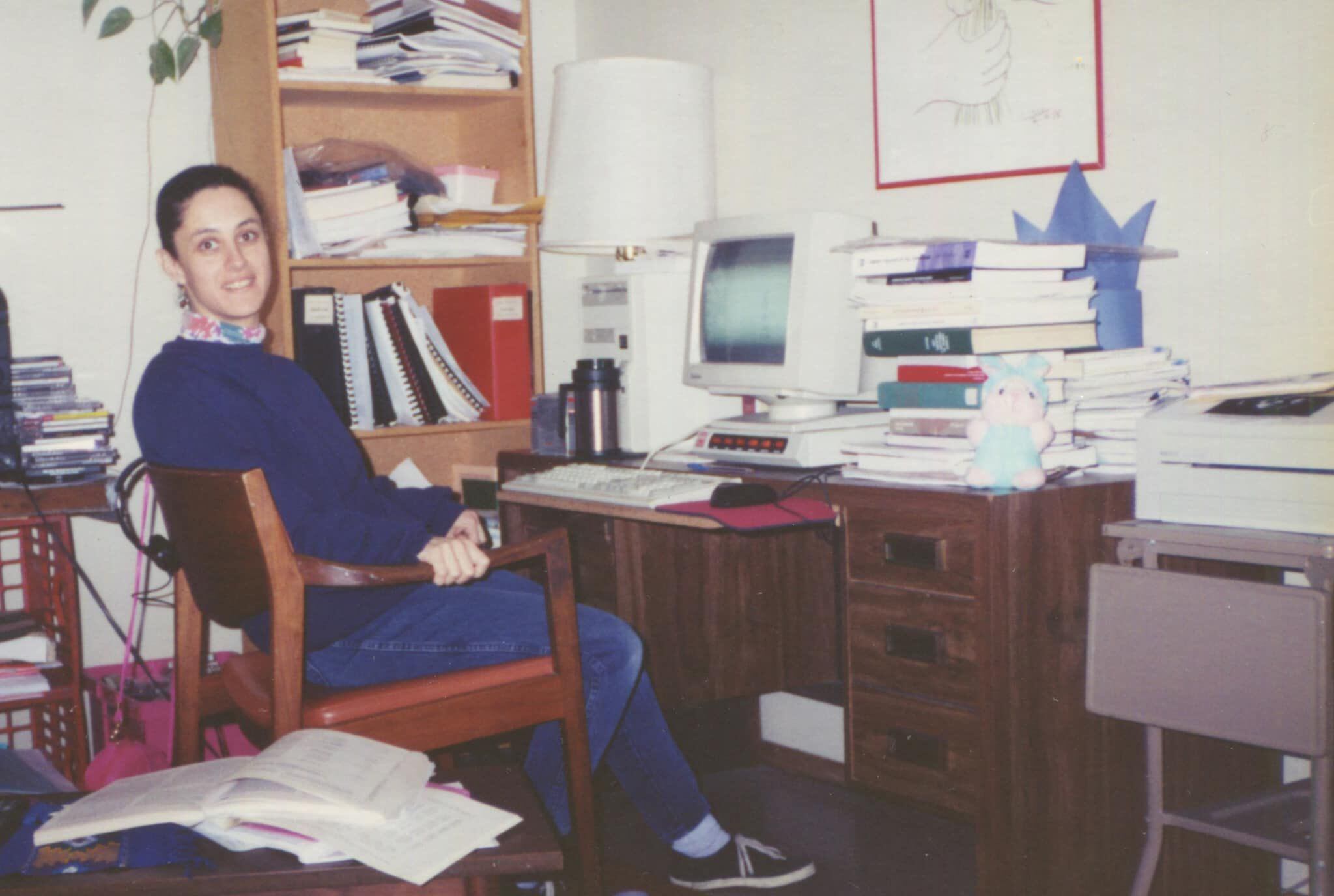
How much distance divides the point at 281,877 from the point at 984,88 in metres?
1.96

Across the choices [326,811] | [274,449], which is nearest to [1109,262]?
[274,449]

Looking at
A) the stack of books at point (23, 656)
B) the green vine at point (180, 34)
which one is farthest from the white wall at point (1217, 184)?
the stack of books at point (23, 656)

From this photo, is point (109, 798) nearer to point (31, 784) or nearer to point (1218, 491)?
point (31, 784)

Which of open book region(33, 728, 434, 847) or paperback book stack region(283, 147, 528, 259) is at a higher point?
paperback book stack region(283, 147, 528, 259)

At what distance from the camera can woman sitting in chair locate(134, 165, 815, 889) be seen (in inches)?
73.2

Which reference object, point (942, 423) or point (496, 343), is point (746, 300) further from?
point (496, 343)

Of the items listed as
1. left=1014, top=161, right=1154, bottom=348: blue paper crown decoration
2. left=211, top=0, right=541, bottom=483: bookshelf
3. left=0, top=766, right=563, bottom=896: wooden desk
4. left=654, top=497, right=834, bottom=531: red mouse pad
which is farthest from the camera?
left=211, top=0, right=541, bottom=483: bookshelf

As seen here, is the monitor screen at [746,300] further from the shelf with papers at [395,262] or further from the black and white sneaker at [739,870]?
the black and white sneaker at [739,870]

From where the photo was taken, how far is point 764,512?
1.95 meters

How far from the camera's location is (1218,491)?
1.73m

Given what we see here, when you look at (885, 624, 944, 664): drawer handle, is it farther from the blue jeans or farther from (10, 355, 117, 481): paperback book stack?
(10, 355, 117, 481): paperback book stack

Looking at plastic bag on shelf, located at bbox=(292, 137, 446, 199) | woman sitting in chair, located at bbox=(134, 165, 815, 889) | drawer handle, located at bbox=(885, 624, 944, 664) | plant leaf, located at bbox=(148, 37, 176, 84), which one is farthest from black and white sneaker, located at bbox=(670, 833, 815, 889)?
plant leaf, located at bbox=(148, 37, 176, 84)

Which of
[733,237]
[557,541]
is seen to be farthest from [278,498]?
[733,237]

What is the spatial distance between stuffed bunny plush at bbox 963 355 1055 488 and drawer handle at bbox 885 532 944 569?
0.36ft
